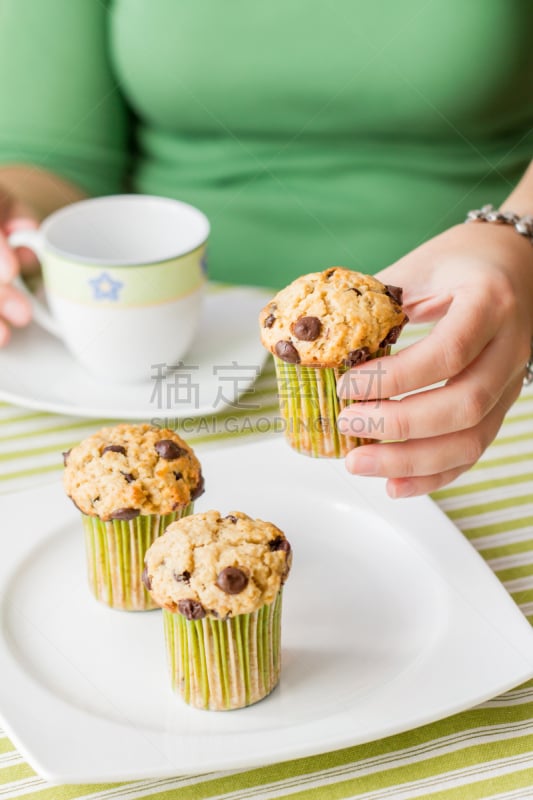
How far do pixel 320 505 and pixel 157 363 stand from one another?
1.30 ft

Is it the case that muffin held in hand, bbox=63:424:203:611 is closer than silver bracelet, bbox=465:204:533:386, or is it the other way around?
muffin held in hand, bbox=63:424:203:611

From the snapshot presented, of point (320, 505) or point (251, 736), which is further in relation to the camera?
point (320, 505)

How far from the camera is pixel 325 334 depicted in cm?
102

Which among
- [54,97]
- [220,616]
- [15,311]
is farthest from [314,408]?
[54,97]

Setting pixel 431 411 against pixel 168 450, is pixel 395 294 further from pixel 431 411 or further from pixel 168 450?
pixel 168 450

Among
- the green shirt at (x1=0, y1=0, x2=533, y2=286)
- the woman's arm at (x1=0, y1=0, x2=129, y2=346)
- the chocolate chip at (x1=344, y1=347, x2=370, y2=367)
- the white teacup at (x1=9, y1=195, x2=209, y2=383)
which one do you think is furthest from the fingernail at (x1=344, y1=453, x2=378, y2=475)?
the woman's arm at (x1=0, y1=0, x2=129, y2=346)

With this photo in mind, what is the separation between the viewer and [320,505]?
1.27m

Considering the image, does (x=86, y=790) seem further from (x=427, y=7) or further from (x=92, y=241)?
(x=427, y=7)

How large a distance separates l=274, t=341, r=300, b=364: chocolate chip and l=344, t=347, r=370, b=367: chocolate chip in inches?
2.4

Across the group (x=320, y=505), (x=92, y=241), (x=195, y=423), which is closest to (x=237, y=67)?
(x=92, y=241)

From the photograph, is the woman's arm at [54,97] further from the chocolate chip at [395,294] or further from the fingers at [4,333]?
the chocolate chip at [395,294]

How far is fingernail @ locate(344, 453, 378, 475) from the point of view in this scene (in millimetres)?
1029

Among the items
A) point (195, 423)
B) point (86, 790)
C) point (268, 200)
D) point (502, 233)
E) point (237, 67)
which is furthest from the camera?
point (268, 200)

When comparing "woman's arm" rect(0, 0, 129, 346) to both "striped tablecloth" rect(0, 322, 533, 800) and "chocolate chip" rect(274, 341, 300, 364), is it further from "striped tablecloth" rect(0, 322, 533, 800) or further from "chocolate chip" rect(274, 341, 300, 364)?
"striped tablecloth" rect(0, 322, 533, 800)
